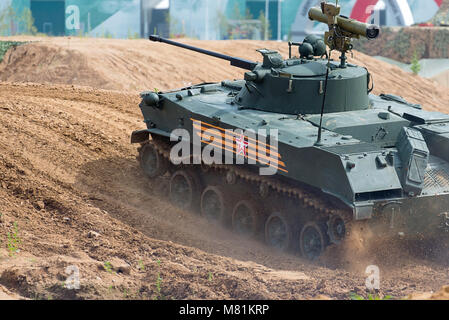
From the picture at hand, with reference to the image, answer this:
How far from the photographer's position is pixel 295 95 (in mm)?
14078

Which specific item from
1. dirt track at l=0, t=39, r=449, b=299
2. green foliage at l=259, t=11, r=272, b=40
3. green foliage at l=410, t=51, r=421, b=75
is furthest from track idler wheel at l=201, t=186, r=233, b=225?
green foliage at l=259, t=11, r=272, b=40

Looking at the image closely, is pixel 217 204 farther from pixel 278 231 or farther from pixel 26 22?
pixel 26 22

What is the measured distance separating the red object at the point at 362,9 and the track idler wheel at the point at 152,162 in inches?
918

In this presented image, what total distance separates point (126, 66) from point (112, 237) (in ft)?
43.4

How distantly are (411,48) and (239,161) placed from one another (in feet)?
80.3

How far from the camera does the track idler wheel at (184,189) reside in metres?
15.4

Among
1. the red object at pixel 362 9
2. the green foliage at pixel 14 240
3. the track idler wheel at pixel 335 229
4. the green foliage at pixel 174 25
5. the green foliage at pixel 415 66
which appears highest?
the red object at pixel 362 9

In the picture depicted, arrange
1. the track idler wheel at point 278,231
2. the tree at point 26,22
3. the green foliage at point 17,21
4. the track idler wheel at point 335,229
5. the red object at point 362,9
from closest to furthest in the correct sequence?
the track idler wheel at point 335,229, the track idler wheel at point 278,231, the green foliage at point 17,21, the tree at point 26,22, the red object at point 362,9

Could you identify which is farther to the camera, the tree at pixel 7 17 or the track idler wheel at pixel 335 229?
the tree at pixel 7 17

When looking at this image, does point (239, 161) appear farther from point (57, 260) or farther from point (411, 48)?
point (411, 48)

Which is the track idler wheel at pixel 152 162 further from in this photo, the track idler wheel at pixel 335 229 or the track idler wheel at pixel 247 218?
the track idler wheel at pixel 335 229

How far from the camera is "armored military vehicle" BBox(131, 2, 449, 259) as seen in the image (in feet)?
39.4

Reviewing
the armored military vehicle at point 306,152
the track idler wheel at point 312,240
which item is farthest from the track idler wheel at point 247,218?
the track idler wheel at point 312,240

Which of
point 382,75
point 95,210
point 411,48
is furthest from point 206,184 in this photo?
point 411,48
